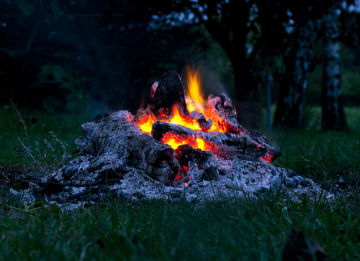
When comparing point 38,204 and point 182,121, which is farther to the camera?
point 182,121

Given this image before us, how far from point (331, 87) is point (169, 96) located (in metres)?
6.06

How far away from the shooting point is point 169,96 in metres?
3.37

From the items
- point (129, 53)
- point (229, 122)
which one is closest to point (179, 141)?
point (229, 122)

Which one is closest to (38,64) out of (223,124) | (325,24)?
(223,124)

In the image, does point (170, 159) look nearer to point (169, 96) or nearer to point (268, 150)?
point (169, 96)

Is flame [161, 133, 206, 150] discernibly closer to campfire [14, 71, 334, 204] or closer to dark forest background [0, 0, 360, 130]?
campfire [14, 71, 334, 204]

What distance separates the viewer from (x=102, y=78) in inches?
313

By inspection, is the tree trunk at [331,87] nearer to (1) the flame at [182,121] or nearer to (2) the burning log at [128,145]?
(1) the flame at [182,121]

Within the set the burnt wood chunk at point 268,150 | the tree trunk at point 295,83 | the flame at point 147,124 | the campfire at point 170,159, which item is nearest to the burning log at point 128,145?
the campfire at point 170,159

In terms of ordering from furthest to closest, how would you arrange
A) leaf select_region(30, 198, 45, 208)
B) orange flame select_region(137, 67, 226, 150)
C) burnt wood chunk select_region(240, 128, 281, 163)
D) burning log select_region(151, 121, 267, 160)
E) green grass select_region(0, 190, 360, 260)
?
1. burnt wood chunk select_region(240, 128, 281, 163)
2. orange flame select_region(137, 67, 226, 150)
3. burning log select_region(151, 121, 267, 160)
4. leaf select_region(30, 198, 45, 208)
5. green grass select_region(0, 190, 360, 260)

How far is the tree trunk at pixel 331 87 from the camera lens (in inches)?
312

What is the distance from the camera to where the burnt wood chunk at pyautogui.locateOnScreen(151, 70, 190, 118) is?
132 inches

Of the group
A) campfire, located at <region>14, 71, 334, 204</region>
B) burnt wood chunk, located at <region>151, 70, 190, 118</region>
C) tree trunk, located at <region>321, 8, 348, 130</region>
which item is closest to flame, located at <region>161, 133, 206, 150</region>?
campfire, located at <region>14, 71, 334, 204</region>

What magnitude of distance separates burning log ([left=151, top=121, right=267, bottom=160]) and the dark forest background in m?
3.47
